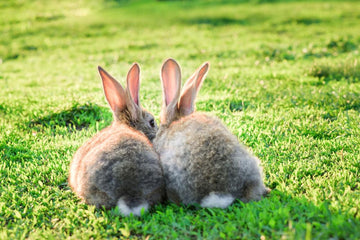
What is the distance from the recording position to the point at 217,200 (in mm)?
3355

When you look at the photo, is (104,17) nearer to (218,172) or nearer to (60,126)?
(60,126)

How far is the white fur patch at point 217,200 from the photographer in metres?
3.35

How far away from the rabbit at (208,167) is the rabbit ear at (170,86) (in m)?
0.53

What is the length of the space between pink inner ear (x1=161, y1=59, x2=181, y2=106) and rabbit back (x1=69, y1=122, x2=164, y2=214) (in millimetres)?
1004

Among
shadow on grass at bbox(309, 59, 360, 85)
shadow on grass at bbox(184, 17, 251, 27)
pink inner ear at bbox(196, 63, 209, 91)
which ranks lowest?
shadow on grass at bbox(309, 59, 360, 85)

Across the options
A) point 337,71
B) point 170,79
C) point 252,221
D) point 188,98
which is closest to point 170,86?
point 170,79

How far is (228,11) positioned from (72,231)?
1609cm

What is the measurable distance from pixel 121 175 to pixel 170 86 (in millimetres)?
1507

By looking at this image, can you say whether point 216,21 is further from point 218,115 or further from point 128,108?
point 128,108

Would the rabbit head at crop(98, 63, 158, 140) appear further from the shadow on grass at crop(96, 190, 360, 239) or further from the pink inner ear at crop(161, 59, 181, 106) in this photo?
the shadow on grass at crop(96, 190, 360, 239)

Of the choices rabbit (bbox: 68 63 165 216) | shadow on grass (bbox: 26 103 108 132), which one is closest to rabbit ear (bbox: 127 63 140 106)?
rabbit (bbox: 68 63 165 216)

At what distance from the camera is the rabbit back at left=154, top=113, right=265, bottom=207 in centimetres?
333

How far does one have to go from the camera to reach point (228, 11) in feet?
58.7

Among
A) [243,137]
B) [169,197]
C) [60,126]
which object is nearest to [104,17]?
[60,126]
